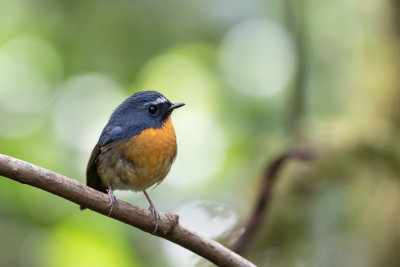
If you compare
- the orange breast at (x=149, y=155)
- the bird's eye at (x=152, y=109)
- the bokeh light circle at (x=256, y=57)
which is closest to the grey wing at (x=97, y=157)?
the orange breast at (x=149, y=155)

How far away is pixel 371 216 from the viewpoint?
171 inches

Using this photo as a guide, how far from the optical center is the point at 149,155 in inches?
151

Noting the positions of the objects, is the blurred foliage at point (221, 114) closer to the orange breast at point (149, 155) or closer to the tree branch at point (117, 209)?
the orange breast at point (149, 155)

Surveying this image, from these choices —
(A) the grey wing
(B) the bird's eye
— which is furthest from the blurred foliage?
(B) the bird's eye

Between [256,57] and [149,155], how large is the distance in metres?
3.85

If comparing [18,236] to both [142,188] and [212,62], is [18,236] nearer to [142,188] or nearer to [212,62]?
[142,188]

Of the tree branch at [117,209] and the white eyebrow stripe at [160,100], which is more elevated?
the white eyebrow stripe at [160,100]

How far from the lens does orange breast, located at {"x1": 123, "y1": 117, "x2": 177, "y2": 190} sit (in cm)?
383

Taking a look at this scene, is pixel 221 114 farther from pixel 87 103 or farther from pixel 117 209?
pixel 117 209

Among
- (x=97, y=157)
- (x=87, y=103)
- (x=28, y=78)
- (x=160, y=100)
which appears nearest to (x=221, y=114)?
(x=87, y=103)

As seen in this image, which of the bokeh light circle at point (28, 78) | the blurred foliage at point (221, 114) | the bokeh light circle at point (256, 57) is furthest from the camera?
the bokeh light circle at point (256, 57)

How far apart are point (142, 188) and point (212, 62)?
11.4 ft

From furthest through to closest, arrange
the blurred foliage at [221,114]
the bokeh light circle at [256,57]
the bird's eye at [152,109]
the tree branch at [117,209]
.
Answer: the bokeh light circle at [256,57]
the blurred foliage at [221,114]
the bird's eye at [152,109]
the tree branch at [117,209]

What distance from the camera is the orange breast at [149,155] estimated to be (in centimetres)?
383
